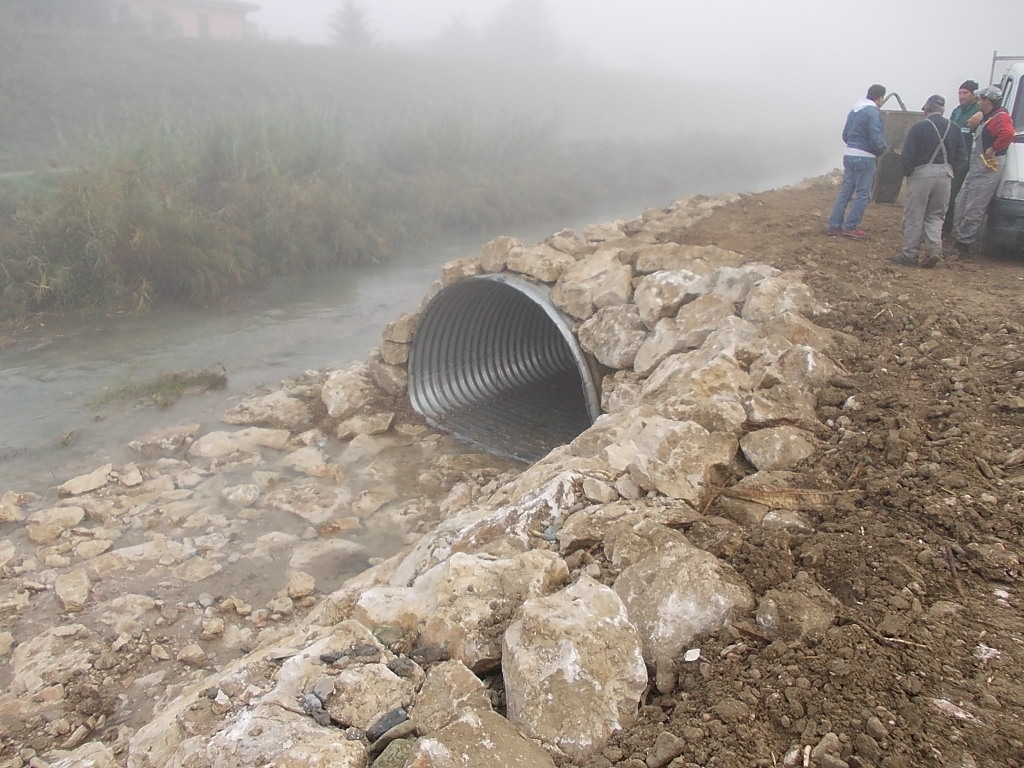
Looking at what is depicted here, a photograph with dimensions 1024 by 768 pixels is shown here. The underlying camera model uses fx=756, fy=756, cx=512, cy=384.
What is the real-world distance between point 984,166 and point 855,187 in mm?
1020

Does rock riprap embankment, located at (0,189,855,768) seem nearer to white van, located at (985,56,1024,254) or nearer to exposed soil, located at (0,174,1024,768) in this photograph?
exposed soil, located at (0,174,1024,768)

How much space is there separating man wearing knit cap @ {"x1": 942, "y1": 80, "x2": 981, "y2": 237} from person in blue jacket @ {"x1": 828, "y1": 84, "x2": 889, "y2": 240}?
0.60 meters

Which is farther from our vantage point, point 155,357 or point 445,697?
point 155,357

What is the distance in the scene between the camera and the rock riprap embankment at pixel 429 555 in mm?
2383

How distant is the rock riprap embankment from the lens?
238 cm

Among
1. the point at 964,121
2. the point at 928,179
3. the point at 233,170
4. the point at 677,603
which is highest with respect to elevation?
the point at 964,121

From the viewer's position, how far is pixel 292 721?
2.30 meters

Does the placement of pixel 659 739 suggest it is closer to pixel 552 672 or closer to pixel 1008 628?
pixel 552 672

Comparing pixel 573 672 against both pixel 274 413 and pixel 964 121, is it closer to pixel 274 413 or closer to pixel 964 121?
pixel 274 413

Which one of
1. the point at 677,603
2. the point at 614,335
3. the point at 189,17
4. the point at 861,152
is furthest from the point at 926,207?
the point at 189,17

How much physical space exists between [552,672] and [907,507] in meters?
1.69

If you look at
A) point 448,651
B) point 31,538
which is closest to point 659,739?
point 448,651

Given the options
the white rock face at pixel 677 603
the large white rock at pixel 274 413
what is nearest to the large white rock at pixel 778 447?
the white rock face at pixel 677 603

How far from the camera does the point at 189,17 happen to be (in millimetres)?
37750
